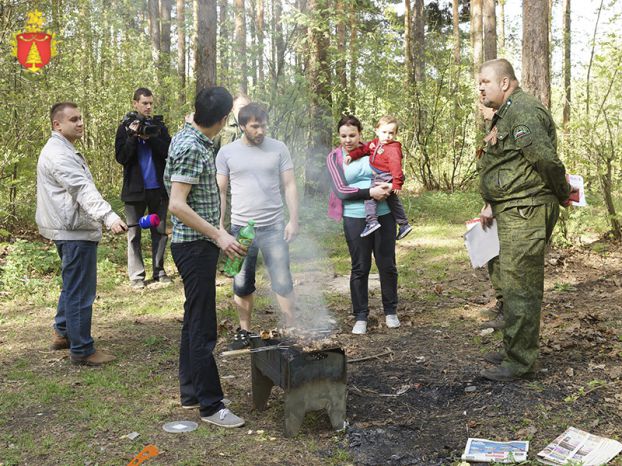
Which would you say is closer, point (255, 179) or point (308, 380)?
point (308, 380)

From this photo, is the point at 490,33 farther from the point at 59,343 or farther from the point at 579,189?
the point at 59,343

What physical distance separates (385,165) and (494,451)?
3.13 m

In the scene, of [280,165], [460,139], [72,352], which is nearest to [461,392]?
[280,165]

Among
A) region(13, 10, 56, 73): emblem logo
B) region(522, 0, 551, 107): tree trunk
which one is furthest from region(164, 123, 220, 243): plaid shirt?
region(13, 10, 56, 73): emblem logo

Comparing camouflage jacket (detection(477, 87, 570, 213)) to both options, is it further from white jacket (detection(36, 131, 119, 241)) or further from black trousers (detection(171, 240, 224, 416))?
white jacket (detection(36, 131, 119, 241))

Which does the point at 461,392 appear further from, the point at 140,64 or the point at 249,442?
the point at 140,64

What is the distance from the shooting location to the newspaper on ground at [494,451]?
11.1ft

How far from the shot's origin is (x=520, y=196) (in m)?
4.34

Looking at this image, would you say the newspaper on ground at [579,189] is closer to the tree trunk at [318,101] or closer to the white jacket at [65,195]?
the white jacket at [65,195]

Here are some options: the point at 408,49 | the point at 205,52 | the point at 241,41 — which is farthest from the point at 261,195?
the point at 408,49

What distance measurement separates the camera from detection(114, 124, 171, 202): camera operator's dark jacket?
7.54 m

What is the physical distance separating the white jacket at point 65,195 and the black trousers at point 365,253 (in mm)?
2376

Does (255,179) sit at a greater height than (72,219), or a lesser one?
greater

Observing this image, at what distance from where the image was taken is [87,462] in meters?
3.57
